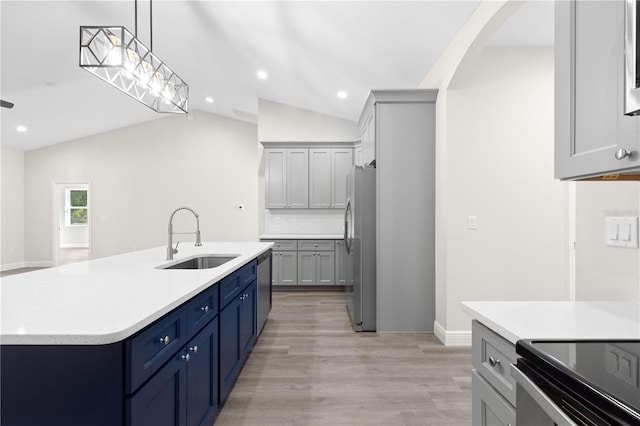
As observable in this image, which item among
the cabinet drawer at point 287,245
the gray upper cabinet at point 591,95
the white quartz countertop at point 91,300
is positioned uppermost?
the gray upper cabinet at point 591,95

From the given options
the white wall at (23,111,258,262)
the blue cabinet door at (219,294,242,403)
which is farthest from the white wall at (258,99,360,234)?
the blue cabinet door at (219,294,242,403)

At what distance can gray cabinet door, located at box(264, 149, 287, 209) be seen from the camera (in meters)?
6.00

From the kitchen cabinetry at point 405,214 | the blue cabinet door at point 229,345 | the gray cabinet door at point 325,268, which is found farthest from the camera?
the gray cabinet door at point 325,268

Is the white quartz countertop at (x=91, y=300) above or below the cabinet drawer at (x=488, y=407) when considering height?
above

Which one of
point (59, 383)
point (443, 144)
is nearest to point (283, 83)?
point (443, 144)

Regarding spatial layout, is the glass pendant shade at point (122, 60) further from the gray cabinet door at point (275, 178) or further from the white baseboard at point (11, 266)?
the white baseboard at point (11, 266)

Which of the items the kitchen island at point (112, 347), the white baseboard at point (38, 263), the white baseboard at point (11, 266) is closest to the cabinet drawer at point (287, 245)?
the kitchen island at point (112, 347)

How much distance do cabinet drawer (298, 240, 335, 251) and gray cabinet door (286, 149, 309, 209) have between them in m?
0.68

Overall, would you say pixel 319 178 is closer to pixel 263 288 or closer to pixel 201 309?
pixel 263 288

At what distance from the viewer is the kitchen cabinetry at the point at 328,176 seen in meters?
5.98

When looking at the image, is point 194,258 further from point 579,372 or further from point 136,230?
point 136,230

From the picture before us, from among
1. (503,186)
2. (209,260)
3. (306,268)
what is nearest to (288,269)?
(306,268)

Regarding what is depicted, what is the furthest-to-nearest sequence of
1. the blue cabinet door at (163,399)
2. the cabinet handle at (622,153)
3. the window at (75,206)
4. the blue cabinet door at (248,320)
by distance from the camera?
the window at (75,206)
the blue cabinet door at (248,320)
the blue cabinet door at (163,399)
the cabinet handle at (622,153)

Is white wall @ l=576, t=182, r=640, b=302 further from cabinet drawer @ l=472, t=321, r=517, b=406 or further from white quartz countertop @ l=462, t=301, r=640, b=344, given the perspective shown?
cabinet drawer @ l=472, t=321, r=517, b=406
